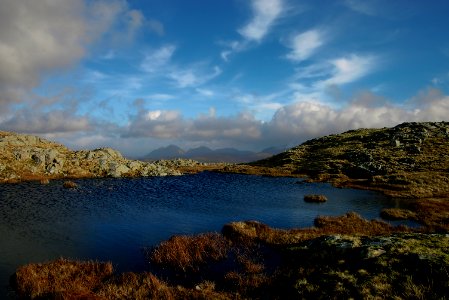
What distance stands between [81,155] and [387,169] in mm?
95574

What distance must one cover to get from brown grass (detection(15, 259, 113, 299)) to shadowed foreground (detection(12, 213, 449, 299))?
54 millimetres

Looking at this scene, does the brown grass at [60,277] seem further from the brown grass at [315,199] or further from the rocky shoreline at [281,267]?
the brown grass at [315,199]

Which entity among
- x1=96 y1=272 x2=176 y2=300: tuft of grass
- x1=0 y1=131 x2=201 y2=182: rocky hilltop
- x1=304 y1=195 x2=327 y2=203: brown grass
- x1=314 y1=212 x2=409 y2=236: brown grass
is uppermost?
x1=0 y1=131 x2=201 y2=182: rocky hilltop

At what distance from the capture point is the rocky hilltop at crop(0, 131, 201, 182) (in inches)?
3533

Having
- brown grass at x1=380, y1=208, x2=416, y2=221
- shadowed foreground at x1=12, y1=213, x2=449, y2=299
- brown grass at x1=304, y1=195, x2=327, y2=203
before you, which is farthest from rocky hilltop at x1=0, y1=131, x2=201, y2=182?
brown grass at x1=380, y1=208, x2=416, y2=221

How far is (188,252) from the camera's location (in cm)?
2612

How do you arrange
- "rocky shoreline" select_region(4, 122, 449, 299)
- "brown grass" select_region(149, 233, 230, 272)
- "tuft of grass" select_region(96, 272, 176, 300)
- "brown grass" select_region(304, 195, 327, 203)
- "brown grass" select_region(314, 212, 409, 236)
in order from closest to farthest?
"rocky shoreline" select_region(4, 122, 449, 299)
"tuft of grass" select_region(96, 272, 176, 300)
"brown grass" select_region(149, 233, 230, 272)
"brown grass" select_region(314, 212, 409, 236)
"brown grass" select_region(304, 195, 327, 203)

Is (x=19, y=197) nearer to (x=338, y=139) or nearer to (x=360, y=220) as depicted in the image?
(x=360, y=220)

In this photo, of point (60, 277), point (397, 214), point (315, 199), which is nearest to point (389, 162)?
point (315, 199)

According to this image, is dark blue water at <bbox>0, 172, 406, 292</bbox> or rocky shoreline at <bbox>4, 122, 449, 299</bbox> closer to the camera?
rocky shoreline at <bbox>4, 122, 449, 299</bbox>

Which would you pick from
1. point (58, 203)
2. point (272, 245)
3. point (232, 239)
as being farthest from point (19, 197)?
point (272, 245)

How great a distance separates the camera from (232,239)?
30797 millimetres

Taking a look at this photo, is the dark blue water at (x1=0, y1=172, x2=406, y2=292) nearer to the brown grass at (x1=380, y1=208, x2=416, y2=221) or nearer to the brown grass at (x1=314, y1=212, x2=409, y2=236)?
the brown grass at (x1=380, y1=208, x2=416, y2=221)

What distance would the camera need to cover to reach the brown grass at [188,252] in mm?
24428
